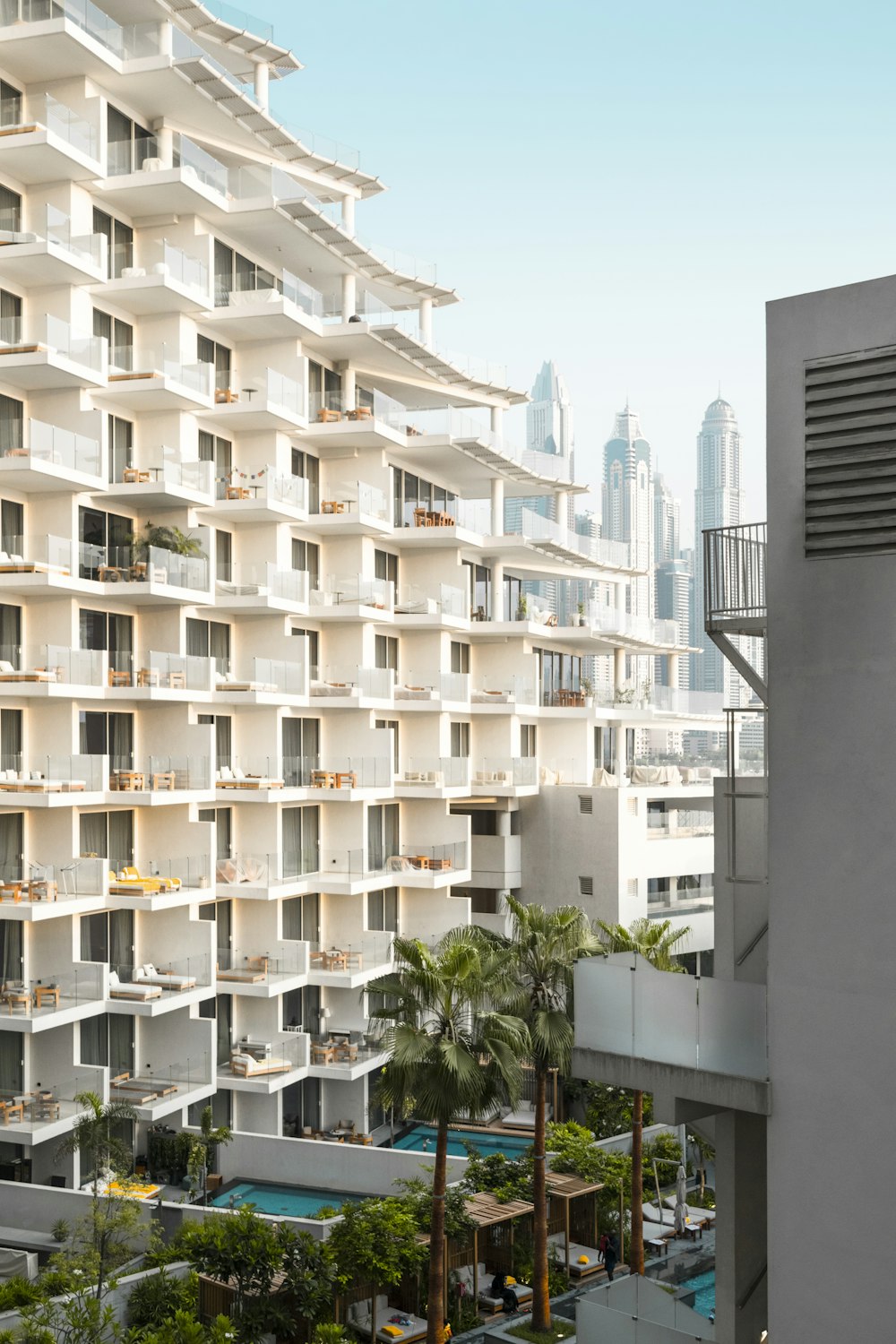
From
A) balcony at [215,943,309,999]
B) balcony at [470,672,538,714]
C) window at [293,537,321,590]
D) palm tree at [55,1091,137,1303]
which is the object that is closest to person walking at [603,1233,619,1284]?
palm tree at [55,1091,137,1303]

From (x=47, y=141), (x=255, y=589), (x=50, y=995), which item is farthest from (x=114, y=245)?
(x=50, y=995)

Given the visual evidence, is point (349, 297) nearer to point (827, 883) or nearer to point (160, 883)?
point (160, 883)

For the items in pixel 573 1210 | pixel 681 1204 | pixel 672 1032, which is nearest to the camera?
pixel 672 1032

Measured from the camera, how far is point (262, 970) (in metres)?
36.9

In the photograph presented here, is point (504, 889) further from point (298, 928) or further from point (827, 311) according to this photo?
point (827, 311)

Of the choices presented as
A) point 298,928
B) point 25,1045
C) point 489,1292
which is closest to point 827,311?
point 489,1292

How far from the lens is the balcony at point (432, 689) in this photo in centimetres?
4497

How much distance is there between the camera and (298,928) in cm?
4044

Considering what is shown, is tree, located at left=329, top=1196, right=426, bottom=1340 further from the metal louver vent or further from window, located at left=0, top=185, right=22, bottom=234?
window, located at left=0, top=185, right=22, bottom=234

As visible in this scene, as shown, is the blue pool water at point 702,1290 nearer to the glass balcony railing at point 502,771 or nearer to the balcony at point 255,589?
the glass balcony railing at point 502,771

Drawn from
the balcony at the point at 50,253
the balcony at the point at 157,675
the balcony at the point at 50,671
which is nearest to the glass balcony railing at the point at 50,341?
the balcony at the point at 50,253

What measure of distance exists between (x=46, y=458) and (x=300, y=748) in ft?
44.2

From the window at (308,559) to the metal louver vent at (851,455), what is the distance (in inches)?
1194

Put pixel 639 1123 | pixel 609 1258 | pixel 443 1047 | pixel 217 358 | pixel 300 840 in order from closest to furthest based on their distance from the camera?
pixel 443 1047
pixel 639 1123
pixel 609 1258
pixel 217 358
pixel 300 840
